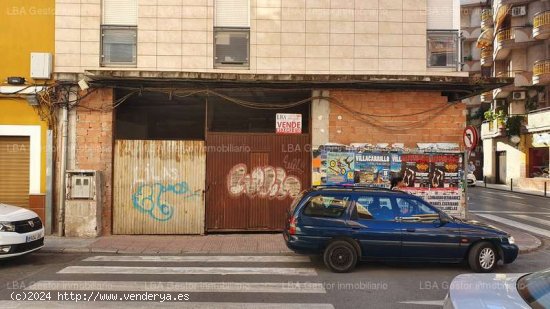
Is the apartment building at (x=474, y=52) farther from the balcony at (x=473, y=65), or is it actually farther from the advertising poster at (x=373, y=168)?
the advertising poster at (x=373, y=168)

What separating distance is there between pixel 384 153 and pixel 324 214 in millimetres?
4354

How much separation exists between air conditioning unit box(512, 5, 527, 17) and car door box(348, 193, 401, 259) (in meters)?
32.8

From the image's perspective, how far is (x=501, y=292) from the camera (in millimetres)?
3178

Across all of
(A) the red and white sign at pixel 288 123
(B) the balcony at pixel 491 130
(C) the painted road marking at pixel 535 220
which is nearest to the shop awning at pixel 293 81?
(A) the red and white sign at pixel 288 123

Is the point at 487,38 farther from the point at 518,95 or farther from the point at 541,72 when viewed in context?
the point at 541,72

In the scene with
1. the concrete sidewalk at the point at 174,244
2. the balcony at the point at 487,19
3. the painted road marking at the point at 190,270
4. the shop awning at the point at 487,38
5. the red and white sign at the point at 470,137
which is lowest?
the painted road marking at the point at 190,270

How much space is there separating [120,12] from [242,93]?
13.1 ft

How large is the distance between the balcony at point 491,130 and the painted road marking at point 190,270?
107 ft

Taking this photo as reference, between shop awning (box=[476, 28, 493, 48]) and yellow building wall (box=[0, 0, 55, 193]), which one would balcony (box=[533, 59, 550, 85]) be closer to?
shop awning (box=[476, 28, 493, 48])

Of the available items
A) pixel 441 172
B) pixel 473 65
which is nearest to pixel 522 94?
pixel 473 65

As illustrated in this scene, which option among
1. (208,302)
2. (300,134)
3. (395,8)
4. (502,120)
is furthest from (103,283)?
(502,120)

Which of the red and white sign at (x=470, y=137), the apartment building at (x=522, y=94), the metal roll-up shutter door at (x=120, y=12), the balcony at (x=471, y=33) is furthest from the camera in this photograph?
the balcony at (x=471, y=33)

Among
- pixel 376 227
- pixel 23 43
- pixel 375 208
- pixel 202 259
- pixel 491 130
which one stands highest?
pixel 23 43

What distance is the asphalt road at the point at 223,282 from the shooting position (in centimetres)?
611
